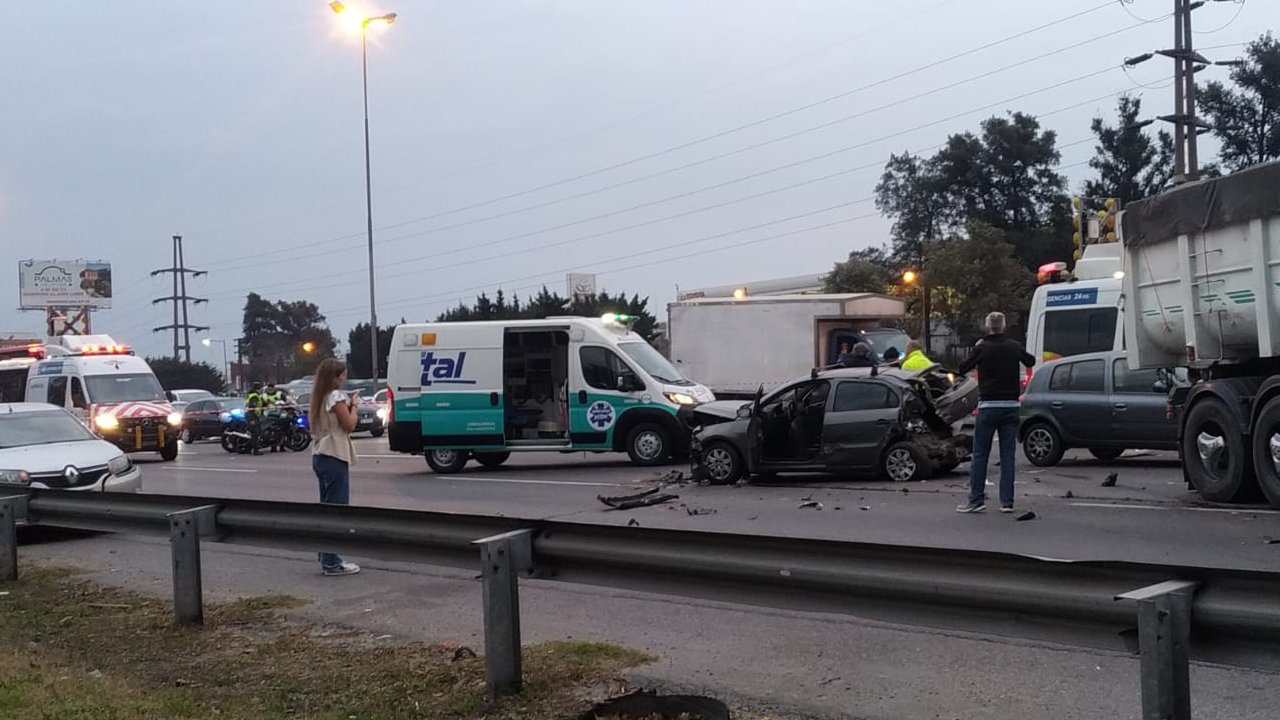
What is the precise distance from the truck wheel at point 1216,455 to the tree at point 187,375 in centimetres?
7661

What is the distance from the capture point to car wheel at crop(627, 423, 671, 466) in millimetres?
17719

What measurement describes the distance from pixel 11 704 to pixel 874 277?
58155 millimetres

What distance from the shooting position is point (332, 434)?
9211 mm

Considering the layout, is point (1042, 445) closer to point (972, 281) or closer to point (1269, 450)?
point (1269, 450)

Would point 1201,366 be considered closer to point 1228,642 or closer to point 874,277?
point 1228,642

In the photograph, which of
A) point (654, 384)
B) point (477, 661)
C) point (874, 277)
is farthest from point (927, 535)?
point (874, 277)

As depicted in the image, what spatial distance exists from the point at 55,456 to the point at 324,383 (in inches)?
199

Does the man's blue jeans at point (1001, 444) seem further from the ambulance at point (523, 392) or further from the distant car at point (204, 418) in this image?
the distant car at point (204, 418)

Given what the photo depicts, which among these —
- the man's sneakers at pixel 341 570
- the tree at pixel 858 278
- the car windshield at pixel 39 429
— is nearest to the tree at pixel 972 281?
the tree at pixel 858 278

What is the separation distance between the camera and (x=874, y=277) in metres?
61.1

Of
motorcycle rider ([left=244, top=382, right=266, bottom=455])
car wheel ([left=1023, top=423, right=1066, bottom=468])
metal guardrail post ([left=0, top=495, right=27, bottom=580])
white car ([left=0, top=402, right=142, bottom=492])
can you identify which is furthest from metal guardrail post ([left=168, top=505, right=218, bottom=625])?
motorcycle rider ([left=244, top=382, right=266, bottom=455])

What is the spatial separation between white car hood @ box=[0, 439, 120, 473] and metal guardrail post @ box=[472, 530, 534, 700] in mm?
8786

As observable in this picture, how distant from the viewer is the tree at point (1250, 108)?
53500 mm

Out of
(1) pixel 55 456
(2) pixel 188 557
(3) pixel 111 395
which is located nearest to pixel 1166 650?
(2) pixel 188 557
